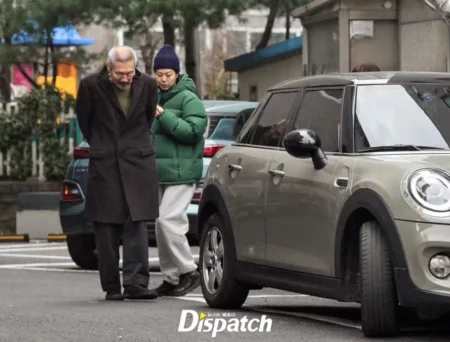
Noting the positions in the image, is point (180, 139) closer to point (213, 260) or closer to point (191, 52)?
point (213, 260)

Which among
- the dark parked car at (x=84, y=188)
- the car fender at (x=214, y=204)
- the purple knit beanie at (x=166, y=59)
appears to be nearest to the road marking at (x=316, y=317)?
the car fender at (x=214, y=204)

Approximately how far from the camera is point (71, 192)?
1475 centimetres

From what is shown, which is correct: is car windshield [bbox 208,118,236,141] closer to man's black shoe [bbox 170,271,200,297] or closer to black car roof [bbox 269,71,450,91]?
man's black shoe [bbox 170,271,200,297]

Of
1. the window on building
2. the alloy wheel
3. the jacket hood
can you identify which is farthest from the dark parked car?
the window on building

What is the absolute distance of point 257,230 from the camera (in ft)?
32.2

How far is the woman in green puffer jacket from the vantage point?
11500 millimetres

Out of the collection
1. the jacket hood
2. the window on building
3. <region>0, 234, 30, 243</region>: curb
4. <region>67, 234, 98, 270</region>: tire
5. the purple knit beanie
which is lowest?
<region>0, 234, 30, 243</region>: curb

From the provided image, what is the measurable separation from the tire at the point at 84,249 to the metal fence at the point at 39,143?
7.92 m

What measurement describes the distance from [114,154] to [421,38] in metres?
9.89

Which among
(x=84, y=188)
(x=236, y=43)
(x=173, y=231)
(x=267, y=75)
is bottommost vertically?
(x=173, y=231)

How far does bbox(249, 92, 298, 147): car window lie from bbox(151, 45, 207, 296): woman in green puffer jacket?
3.91ft

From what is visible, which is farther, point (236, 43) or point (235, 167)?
point (236, 43)

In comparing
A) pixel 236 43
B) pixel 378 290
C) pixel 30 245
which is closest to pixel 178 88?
pixel 378 290

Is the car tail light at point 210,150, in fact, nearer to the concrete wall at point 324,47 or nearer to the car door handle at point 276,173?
the car door handle at point 276,173
